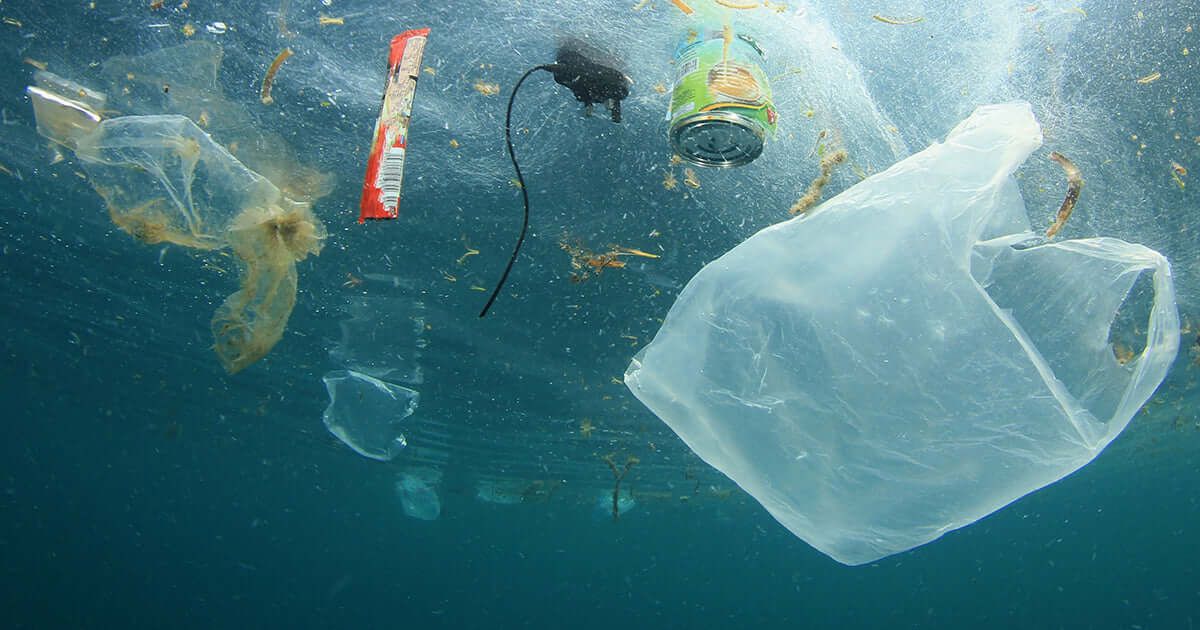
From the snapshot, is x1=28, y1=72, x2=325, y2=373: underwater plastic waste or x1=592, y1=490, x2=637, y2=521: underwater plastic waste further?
x1=592, y1=490, x2=637, y2=521: underwater plastic waste

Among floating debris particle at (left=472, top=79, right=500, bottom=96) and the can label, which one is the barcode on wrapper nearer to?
Answer: the can label

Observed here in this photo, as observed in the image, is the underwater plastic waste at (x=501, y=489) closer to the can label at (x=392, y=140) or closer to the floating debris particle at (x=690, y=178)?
the floating debris particle at (x=690, y=178)

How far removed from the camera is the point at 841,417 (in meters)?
2.71

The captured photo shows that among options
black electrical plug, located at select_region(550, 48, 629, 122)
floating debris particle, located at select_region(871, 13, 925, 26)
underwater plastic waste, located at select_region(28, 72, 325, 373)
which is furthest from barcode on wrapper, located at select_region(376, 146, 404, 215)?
floating debris particle, located at select_region(871, 13, 925, 26)

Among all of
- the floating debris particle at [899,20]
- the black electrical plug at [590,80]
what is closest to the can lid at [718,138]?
the black electrical plug at [590,80]

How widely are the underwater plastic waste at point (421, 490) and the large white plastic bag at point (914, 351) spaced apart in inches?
773

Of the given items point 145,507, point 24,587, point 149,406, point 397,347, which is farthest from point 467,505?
point 24,587

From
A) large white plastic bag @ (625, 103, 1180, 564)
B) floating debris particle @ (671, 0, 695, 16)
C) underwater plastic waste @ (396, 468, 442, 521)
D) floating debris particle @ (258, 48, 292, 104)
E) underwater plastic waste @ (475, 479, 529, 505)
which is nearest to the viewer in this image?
large white plastic bag @ (625, 103, 1180, 564)

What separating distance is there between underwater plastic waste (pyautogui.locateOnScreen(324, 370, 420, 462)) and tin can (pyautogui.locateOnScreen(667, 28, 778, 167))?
9.91 metres

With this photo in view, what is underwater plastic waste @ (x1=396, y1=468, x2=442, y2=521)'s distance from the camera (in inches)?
858

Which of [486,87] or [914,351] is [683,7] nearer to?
[486,87]

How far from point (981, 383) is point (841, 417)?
0.60 metres

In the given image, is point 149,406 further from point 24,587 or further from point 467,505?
point 24,587

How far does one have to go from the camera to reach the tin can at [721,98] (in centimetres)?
239
